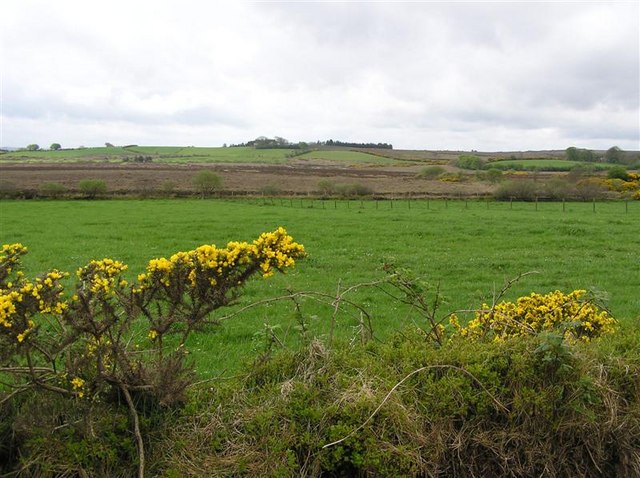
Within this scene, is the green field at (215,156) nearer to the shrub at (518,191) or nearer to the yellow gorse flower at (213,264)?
the shrub at (518,191)

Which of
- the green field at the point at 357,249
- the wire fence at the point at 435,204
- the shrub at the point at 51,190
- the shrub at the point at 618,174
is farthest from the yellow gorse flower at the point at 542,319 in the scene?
the shrub at the point at 618,174

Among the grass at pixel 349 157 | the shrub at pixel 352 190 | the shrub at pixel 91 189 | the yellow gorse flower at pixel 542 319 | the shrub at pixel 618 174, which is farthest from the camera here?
the grass at pixel 349 157

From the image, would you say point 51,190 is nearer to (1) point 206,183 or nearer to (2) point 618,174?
(1) point 206,183

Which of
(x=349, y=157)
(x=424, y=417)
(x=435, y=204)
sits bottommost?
(x=435, y=204)

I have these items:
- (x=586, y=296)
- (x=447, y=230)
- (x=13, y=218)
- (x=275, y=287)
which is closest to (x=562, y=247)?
(x=447, y=230)

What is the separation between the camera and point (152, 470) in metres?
3.43

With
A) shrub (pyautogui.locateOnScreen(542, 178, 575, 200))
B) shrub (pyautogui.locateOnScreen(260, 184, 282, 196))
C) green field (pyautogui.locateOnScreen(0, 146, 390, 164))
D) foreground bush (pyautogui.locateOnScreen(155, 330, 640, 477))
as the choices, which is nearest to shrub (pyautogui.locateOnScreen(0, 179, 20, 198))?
shrub (pyautogui.locateOnScreen(260, 184, 282, 196))

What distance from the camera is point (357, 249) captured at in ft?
63.6

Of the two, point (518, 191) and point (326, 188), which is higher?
point (326, 188)

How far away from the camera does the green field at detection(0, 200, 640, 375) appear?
33.8 ft

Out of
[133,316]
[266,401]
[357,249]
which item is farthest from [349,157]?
[133,316]

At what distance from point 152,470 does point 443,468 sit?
6.97ft

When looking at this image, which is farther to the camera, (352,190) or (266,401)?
(352,190)

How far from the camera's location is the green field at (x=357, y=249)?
1031 cm
